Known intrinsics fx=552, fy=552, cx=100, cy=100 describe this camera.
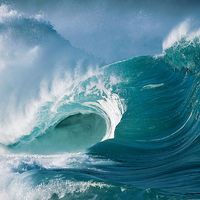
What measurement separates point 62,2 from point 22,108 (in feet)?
25.6

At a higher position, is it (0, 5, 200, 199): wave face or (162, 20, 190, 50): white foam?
(162, 20, 190, 50): white foam

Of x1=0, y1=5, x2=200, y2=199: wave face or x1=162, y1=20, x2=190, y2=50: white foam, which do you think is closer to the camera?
x1=0, y1=5, x2=200, y2=199: wave face

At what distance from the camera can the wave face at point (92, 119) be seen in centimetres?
921

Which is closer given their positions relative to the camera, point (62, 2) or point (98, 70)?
point (98, 70)

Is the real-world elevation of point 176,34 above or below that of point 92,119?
above

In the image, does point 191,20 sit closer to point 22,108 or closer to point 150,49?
point 150,49

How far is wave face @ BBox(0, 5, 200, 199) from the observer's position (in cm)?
921

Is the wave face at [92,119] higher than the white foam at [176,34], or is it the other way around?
the white foam at [176,34]

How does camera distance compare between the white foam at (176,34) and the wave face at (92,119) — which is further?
the white foam at (176,34)

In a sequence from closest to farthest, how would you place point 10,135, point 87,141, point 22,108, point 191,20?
point 87,141 → point 10,135 → point 22,108 → point 191,20

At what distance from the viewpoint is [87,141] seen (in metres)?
13.1

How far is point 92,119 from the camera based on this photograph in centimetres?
1414

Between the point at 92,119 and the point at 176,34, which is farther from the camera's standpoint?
the point at 176,34

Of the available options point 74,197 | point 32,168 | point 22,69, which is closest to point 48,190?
point 74,197
